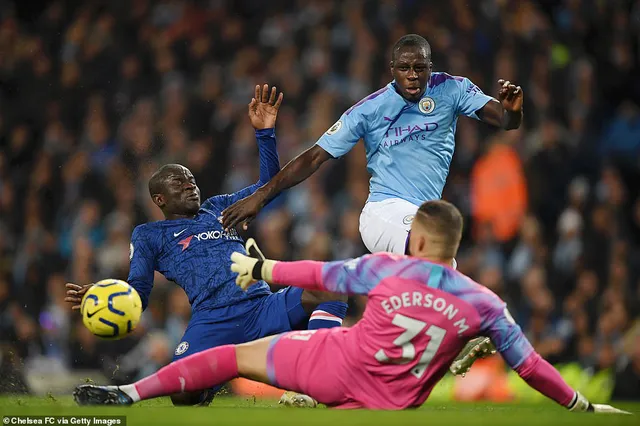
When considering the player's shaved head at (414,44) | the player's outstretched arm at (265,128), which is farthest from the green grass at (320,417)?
the player's shaved head at (414,44)

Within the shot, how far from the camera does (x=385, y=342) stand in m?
5.52

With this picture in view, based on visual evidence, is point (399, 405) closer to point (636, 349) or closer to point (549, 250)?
point (636, 349)

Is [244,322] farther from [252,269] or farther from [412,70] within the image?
[412,70]

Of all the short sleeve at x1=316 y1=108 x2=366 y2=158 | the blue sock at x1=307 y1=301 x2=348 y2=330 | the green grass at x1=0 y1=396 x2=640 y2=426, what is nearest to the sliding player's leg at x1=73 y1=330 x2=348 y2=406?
the green grass at x1=0 y1=396 x2=640 y2=426

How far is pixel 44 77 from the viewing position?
14.2 meters

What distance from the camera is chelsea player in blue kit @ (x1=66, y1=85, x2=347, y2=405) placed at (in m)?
7.32

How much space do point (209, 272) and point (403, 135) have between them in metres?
1.76

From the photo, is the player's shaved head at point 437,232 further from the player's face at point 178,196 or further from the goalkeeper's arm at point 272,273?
the player's face at point 178,196

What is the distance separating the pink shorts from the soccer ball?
107 centimetres

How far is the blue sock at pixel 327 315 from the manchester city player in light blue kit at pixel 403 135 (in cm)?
51

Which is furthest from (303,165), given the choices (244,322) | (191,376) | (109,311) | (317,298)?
(191,376)

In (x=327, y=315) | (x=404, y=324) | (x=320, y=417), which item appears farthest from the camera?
(x=327, y=315)

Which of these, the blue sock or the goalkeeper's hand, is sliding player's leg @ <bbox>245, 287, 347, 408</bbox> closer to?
the blue sock

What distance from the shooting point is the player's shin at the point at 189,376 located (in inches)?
227
